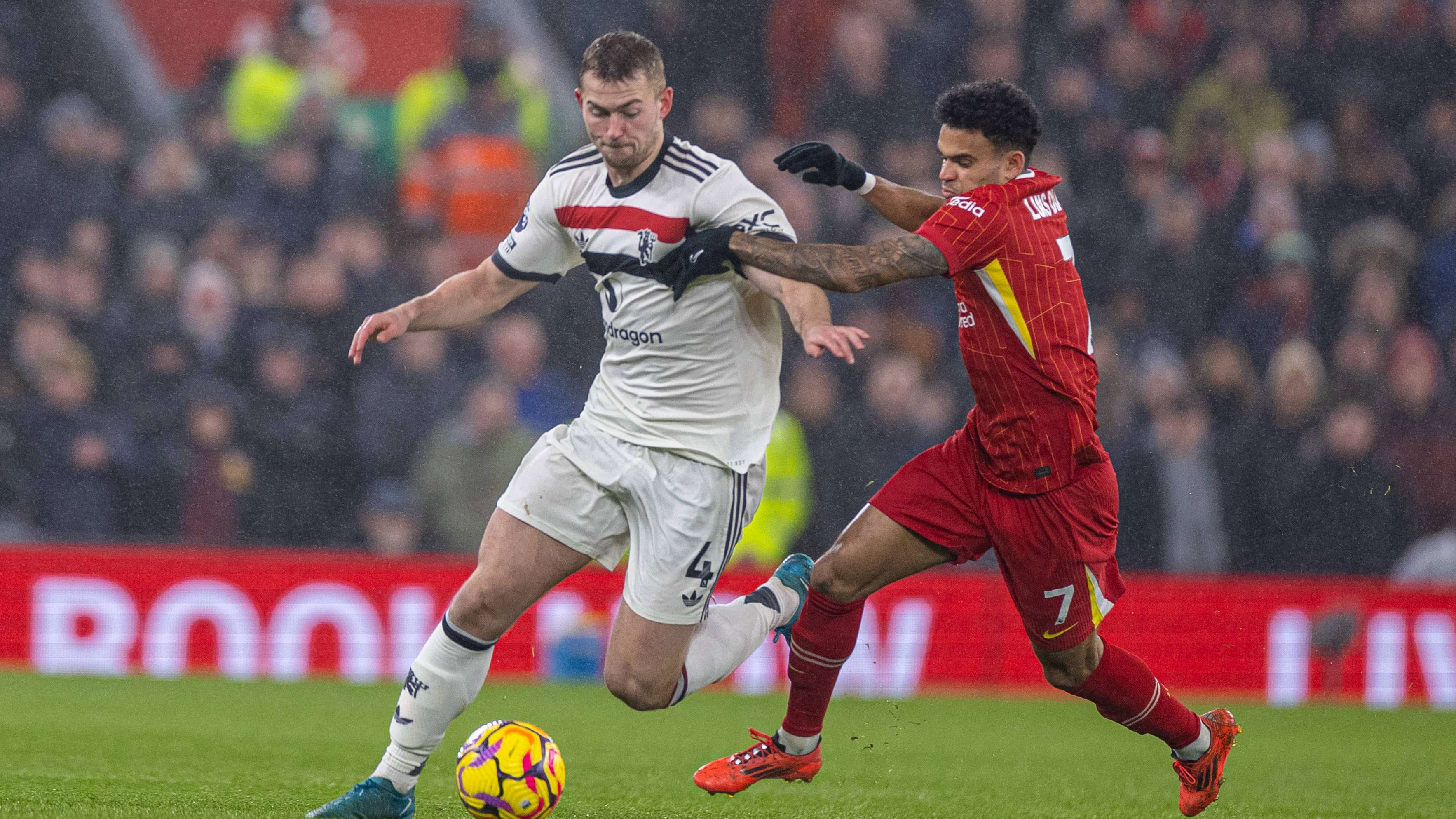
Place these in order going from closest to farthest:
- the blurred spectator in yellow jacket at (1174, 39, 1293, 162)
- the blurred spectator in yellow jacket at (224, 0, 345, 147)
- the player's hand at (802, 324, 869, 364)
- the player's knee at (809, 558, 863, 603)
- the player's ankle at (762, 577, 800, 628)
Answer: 1. the player's hand at (802, 324, 869, 364)
2. the player's knee at (809, 558, 863, 603)
3. the player's ankle at (762, 577, 800, 628)
4. the blurred spectator in yellow jacket at (224, 0, 345, 147)
5. the blurred spectator in yellow jacket at (1174, 39, 1293, 162)

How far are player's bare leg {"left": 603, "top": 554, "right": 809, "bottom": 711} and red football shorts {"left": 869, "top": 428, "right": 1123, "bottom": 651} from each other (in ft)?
1.97

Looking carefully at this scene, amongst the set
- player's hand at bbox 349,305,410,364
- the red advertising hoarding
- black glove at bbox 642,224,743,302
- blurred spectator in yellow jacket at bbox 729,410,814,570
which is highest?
black glove at bbox 642,224,743,302

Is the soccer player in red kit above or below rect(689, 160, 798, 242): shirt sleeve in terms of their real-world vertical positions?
below

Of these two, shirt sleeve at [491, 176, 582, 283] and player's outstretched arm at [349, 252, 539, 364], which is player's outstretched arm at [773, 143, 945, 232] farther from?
player's outstretched arm at [349, 252, 539, 364]

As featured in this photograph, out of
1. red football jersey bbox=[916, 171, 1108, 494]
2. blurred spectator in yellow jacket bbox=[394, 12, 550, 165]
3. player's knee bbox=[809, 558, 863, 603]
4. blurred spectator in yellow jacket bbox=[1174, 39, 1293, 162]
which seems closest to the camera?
red football jersey bbox=[916, 171, 1108, 494]

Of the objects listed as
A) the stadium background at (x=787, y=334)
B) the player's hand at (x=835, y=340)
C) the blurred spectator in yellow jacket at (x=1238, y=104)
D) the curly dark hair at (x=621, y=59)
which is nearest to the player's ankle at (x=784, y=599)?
the player's hand at (x=835, y=340)

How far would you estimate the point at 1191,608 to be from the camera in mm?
9531

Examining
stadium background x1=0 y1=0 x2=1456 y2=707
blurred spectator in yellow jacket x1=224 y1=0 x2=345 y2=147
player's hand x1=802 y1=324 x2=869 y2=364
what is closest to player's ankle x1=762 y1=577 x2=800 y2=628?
player's hand x1=802 y1=324 x2=869 y2=364

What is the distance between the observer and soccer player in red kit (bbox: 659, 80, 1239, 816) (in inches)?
181

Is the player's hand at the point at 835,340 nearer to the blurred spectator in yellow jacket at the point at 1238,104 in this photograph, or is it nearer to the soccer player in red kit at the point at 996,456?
the soccer player in red kit at the point at 996,456

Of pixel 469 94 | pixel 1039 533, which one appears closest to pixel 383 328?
pixel 1039 533

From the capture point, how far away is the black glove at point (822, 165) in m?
4.71

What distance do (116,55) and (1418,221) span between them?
9226 mm

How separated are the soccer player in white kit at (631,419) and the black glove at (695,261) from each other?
33 mm
